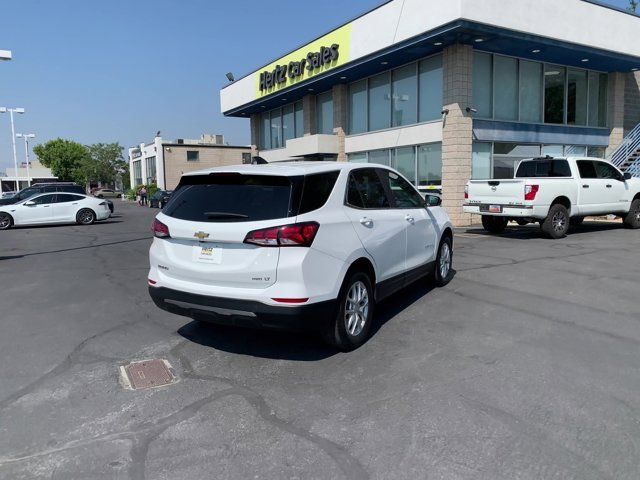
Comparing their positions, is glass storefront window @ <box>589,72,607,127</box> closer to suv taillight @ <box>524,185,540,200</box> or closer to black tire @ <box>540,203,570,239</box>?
black tire @ <box>540,203,570,239</box>

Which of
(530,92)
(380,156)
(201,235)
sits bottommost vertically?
(201,235)

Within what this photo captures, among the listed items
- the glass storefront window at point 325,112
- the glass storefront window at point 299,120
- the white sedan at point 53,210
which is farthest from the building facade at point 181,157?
the white sedan at point 53,210

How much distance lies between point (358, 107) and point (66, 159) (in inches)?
3159

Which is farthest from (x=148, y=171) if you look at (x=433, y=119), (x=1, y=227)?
(x=433, y=119)

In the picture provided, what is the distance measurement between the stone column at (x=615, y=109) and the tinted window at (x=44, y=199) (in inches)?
920

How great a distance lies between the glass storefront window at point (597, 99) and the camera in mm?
20625

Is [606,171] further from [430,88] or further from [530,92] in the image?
[430,88]

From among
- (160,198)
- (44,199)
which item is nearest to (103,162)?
(160,198)

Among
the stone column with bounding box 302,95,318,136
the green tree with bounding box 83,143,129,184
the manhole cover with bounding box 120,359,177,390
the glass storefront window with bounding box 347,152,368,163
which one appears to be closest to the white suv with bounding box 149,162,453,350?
the manhole cover with bounding box 120,359,177,390

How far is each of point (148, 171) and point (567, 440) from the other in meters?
60.1

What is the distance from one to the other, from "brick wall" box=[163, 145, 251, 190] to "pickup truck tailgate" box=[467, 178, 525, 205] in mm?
39656

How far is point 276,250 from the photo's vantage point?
4.07 metres

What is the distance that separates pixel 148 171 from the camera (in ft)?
191

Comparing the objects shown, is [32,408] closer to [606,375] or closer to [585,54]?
[606,375]
